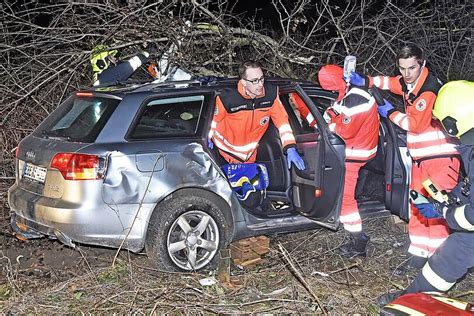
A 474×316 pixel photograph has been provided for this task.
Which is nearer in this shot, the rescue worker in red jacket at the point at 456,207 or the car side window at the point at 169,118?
the rescue worker in red jacket at the point at 456,207

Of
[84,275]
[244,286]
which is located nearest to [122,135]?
[84,275]

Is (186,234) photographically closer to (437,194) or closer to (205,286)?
(205,286)

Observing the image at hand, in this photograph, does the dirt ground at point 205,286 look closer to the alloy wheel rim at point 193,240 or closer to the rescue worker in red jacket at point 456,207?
the alloy wheel rim at point 193,240

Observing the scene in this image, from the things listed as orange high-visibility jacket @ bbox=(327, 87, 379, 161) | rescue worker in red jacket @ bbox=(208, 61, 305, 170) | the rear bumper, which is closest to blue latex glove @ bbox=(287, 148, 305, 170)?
rescue worker in red jacket @ bbox=(208, 61, 305, 170)

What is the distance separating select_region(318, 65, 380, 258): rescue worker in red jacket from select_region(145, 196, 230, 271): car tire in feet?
3.83

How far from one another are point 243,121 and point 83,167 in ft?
5.15

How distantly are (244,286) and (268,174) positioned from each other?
5.47ft

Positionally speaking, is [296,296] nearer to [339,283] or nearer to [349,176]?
[339,283]

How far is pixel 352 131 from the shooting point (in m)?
5.26

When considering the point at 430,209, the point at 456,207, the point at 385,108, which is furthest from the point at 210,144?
the point at 456,207

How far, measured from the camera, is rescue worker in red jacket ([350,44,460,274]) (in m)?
4.80

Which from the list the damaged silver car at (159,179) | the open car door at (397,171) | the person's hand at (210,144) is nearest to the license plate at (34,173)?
the damaged silver car at (159,179)

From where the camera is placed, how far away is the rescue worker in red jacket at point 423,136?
15.8ft

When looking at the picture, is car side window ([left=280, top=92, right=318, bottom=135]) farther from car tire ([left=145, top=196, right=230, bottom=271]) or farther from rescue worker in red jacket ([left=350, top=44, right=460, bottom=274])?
car tire ([left=145, top=196, right=230, bottom=271])
